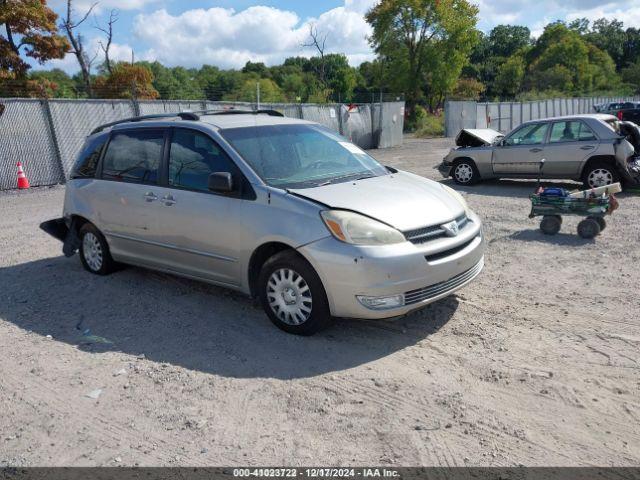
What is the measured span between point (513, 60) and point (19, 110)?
72.1 meters

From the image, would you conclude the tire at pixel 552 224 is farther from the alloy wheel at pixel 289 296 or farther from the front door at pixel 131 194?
the front door at pixel 131 194

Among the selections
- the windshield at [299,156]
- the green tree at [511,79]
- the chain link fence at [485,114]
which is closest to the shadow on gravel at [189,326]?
the windshield at [299,156]

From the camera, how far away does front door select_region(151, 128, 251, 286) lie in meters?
4.94

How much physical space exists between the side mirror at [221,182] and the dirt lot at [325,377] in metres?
1.24

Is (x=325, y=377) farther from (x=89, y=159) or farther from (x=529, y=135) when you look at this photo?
(x=529, y=135)

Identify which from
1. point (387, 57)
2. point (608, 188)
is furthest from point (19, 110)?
point (387, 57)

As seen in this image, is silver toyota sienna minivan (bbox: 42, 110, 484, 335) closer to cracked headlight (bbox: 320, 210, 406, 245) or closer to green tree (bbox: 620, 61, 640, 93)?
cracked headlight (bbox: 320, 210, 406, 245)

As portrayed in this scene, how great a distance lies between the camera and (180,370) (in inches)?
165

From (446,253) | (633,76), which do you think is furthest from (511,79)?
(446,253)

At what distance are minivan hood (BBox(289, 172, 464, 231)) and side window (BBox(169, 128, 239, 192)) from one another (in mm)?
859

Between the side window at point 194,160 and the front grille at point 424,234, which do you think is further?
the side window at point 194,160

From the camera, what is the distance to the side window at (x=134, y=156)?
5672 millimetres

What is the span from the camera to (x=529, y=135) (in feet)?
39.1

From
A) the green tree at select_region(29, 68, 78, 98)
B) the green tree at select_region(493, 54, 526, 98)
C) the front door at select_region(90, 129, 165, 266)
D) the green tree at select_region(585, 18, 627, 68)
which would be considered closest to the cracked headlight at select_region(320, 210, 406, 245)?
the front door at select_region(90, 129, 165, 266)
